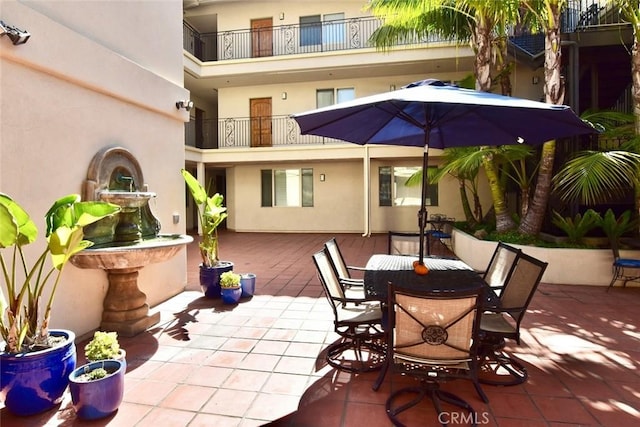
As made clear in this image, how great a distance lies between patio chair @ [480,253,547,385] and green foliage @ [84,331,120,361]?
297cm

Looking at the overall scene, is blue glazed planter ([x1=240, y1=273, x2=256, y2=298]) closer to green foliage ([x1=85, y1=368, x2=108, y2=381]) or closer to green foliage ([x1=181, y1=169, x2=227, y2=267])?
green foliage ([x1=181, y1=169, x2=227, y2=267])

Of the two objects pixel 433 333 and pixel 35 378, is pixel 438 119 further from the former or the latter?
pixel 35 378

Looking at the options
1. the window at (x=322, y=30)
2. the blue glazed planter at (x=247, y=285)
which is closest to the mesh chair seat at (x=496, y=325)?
the blue glazed planter at (x=247, y=285)

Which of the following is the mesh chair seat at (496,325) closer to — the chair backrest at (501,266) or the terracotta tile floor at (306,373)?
the chair backrest at (501,266)

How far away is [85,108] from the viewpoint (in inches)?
152

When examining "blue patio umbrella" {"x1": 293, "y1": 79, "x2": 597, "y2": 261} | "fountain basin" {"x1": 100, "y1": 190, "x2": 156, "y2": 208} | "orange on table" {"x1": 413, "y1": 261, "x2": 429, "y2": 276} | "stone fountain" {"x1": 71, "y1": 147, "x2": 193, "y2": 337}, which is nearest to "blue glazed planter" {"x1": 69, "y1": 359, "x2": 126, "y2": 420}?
"stone fountain" {"x1": 71, "y1": 147, "x2": 193, "y2": 337}

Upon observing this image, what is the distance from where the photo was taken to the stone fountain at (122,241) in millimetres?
3801

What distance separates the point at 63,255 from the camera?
7.82ft

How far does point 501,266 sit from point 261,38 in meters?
13.7

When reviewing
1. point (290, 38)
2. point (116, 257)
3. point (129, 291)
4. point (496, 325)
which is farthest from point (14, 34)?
point (290, 38)

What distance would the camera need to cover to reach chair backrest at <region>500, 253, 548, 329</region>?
274 cm

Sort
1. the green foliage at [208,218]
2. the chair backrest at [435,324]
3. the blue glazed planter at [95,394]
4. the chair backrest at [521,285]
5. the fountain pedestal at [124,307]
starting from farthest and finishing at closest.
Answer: the green foliage at [208,218] < the fountain pedestal at [124,307] < the chair backrest at [521,285] < the blue glazed planter at [95,394] < the chair backrest at [435,324]

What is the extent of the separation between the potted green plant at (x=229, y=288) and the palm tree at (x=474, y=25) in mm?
5263

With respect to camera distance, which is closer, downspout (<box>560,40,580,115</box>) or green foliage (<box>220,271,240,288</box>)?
green foliage (<box>220,271,240,288</box>)
